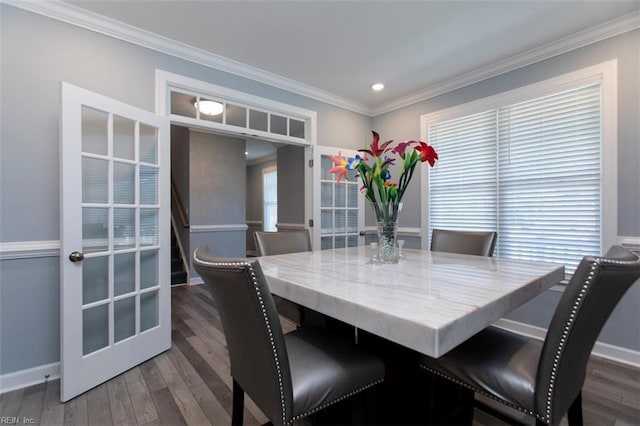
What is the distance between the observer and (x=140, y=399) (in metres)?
1.78

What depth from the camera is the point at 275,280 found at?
128cm

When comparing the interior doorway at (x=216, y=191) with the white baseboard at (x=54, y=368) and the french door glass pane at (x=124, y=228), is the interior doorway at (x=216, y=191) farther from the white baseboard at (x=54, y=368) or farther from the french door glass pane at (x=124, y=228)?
the white baseboard at (x=54, y=368)

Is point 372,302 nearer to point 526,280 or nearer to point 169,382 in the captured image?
point 526,280

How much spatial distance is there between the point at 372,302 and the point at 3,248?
239 cm

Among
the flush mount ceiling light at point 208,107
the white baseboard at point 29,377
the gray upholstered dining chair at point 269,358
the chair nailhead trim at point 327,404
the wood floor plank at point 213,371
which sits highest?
the flush mount ceiling light at point 208,107

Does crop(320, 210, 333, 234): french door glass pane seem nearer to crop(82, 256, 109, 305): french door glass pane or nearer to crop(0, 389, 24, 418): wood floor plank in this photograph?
crop(82, 256, 109, 305): french door glass pane

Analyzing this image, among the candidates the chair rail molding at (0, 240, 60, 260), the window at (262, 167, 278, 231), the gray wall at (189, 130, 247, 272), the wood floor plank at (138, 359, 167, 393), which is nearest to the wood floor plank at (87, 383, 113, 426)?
the wood floor plank at (138, 359, 167, 393)

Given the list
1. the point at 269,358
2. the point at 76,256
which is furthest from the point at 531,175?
the point at 76,256

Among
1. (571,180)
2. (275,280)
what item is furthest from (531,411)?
(571,180)

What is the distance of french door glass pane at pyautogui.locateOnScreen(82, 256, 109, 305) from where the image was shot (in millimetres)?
1934

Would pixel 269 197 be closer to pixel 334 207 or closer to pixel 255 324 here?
pixel 334 207

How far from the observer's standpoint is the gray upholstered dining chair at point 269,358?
909 mm

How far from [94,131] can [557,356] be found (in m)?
2.73

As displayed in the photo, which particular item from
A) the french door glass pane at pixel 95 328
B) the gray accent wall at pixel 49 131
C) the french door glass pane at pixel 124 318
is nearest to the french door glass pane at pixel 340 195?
the gray accent wall at pixel 49 131
